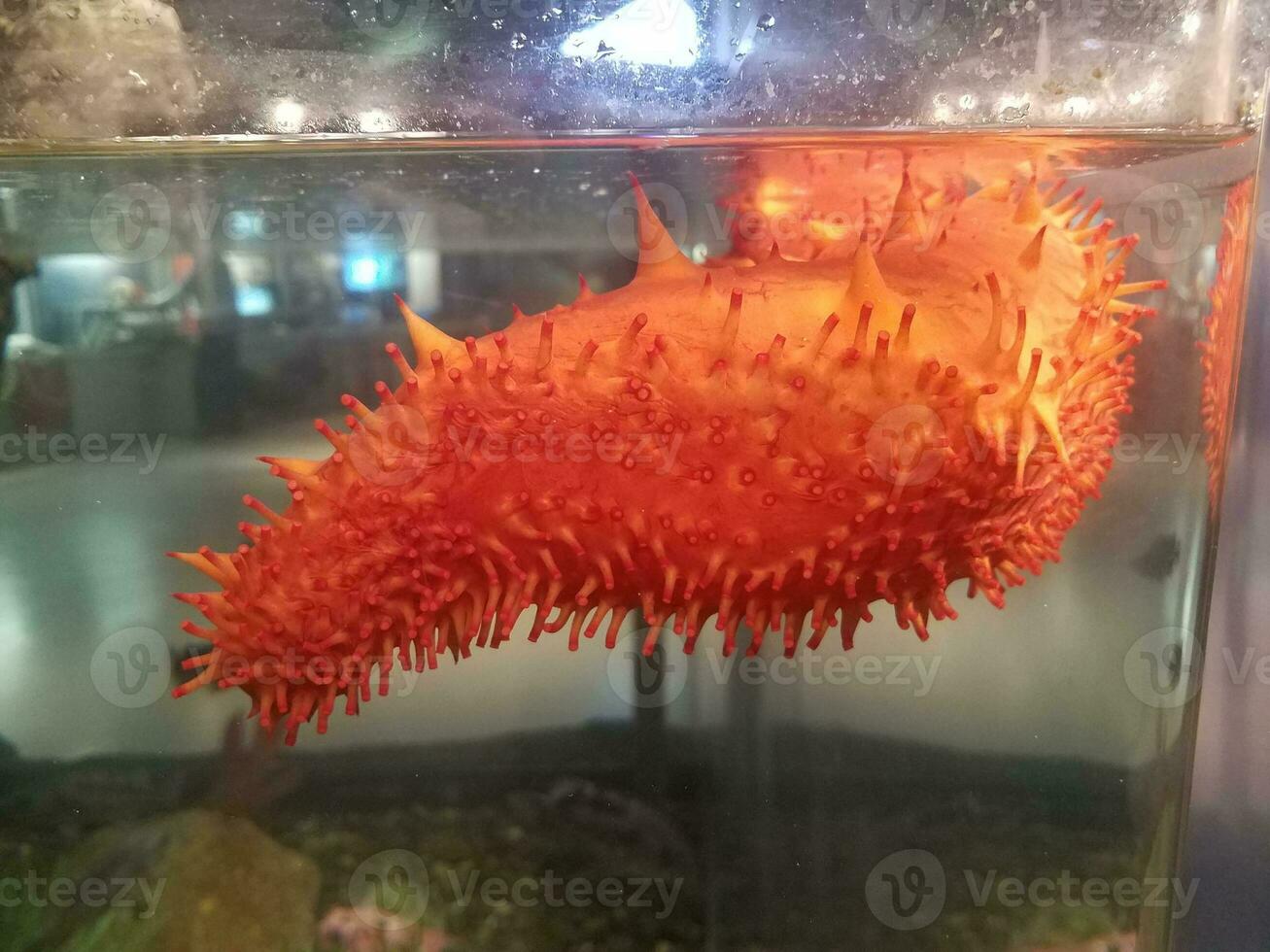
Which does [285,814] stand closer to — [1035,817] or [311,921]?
[311,921]

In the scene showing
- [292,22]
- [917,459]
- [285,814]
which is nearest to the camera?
[917,459]

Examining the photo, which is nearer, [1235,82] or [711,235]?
[1235,82]

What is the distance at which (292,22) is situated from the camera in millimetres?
1191

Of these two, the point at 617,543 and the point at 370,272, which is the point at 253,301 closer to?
the point at 370,272

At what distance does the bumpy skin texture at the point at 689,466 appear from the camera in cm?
86

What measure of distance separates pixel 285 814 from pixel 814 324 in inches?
45.4

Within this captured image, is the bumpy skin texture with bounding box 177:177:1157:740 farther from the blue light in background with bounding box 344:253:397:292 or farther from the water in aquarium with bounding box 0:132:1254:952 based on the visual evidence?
the blue light in background with bounding box 344:253:397:292

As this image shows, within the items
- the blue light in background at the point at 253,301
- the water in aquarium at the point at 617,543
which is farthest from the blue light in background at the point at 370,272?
the blue light in background at the point at 253,301

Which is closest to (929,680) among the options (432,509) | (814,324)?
(814,324)

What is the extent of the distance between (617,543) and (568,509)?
66mm

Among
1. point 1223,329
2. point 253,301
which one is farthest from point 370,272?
point 1223,329

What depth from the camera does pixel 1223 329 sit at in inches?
49.6

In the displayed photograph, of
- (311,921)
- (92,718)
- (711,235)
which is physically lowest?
(311,921)

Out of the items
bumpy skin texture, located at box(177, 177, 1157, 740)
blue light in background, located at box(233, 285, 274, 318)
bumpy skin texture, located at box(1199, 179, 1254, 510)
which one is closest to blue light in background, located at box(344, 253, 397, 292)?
blue light in background, located at box(233, 285, 274, 318)
